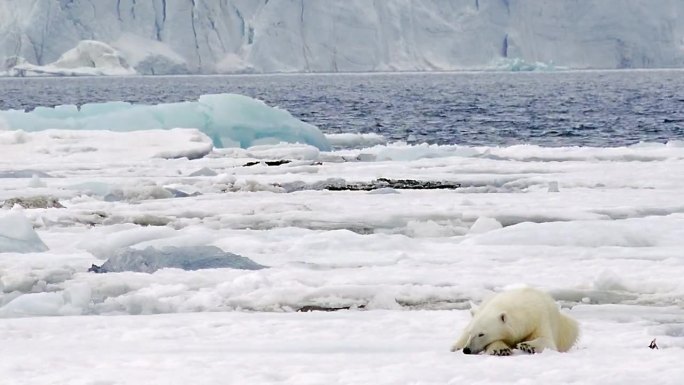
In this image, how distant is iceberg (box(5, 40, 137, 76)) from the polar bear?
86566 mm

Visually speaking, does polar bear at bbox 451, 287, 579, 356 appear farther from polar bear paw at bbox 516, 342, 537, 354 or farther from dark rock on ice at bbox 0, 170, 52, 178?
dark rock on ice at bbox 0, 170, 52, 178

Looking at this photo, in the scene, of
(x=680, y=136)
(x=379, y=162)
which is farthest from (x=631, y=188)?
(x=680, y=136)

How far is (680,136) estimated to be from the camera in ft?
97.5

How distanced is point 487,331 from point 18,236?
5.36 metres

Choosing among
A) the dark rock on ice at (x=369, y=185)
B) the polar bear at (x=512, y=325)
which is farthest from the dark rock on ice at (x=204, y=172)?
the polar bear at (x=512, y=325)

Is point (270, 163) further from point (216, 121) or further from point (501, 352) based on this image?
point (501, 352)

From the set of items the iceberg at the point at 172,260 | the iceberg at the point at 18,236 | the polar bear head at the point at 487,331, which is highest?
the polar bear head at the point at 487,331

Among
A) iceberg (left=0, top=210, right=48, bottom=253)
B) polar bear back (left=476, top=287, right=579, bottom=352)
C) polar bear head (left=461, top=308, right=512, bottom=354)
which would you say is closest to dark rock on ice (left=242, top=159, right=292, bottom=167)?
iceberg (left=0, top=210, right=48, bottom=253)

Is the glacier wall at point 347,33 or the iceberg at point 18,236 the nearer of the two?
the iceberg at point 18,236

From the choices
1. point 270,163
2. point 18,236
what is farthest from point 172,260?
point 270,163

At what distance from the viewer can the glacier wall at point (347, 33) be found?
91.1m

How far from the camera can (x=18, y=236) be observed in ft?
29.9

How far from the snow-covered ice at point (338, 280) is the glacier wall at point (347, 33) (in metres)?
76.5

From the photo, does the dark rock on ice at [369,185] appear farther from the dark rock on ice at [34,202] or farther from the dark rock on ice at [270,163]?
the dark rock on ice at [270,163]
